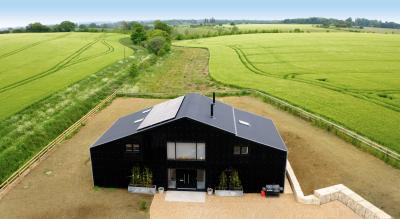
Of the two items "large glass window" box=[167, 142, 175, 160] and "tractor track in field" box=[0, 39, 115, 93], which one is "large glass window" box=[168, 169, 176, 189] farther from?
"tractor track in field" box=[0, 39, 115, 93]

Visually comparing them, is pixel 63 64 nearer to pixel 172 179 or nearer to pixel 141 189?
pixel 141 189

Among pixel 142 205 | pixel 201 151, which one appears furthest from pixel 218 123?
pixel 142 205

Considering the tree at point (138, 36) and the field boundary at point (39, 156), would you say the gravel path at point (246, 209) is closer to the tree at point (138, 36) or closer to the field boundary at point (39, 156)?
the field boundary at point (39, 156)

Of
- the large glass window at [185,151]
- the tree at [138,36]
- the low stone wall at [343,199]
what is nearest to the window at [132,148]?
the large glass window at [185,151]

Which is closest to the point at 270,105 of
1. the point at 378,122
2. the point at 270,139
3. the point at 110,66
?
the point at 378,122

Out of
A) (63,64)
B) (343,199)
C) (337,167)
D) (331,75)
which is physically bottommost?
(343,199)

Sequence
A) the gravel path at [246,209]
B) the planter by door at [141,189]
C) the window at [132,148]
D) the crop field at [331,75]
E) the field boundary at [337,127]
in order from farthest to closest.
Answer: the crop field at [331,75], the field boundary at [337,127], the planter by door at [141,189], the window at [132,148], the gravel path at [246,209]
